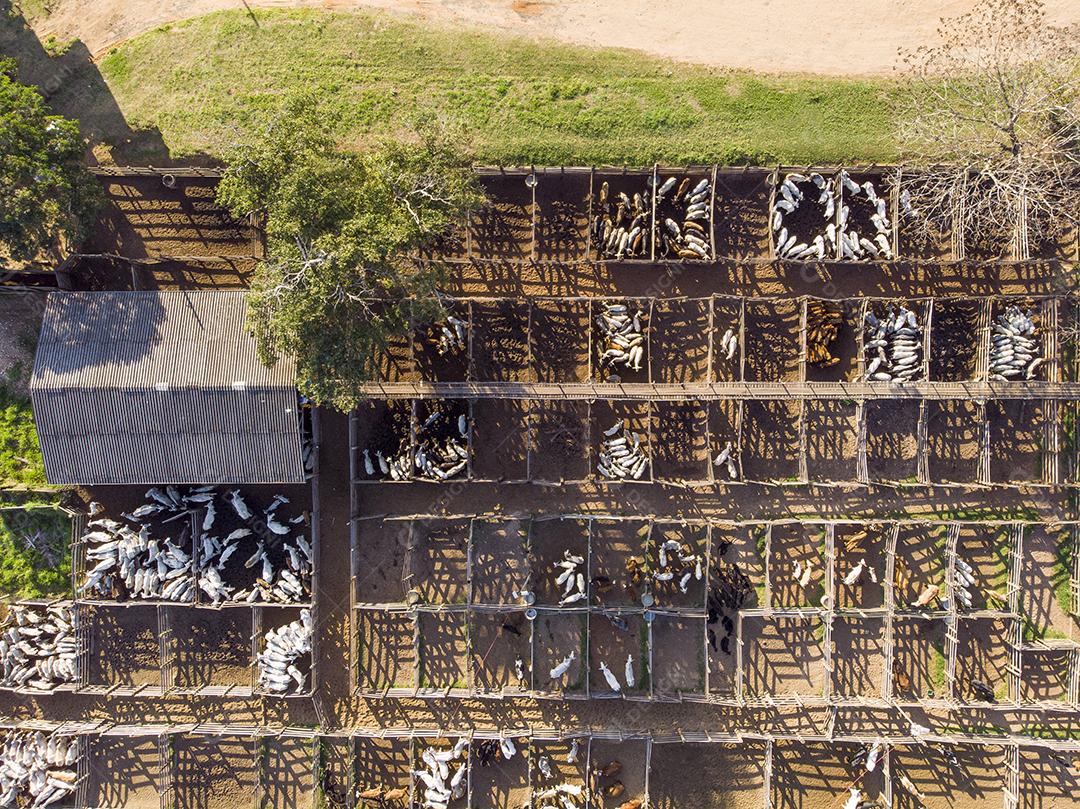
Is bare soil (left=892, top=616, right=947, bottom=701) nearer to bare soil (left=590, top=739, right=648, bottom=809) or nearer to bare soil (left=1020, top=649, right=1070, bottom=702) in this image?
bare soil (left=1020, top=649, right=1070, bottom=702)

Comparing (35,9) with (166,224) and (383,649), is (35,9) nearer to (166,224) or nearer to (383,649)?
(166,224)

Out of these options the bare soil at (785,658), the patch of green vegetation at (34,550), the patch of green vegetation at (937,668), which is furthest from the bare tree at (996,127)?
the patch of green vegetation at (34,550)

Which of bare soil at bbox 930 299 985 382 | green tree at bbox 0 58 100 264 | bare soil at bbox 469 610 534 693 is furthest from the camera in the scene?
bare soil at bbox 469 610 534 693

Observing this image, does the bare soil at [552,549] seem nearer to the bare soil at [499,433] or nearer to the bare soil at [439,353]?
the bare soil at [499,433]

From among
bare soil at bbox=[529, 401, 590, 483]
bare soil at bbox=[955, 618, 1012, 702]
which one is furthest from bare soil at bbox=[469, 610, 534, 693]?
bare soil at bbox=[955, 618, 1012, 702]

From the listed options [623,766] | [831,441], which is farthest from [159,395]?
[831,441]

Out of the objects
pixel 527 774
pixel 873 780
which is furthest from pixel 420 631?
pixel 873 780

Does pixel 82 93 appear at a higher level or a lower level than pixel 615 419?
higher
